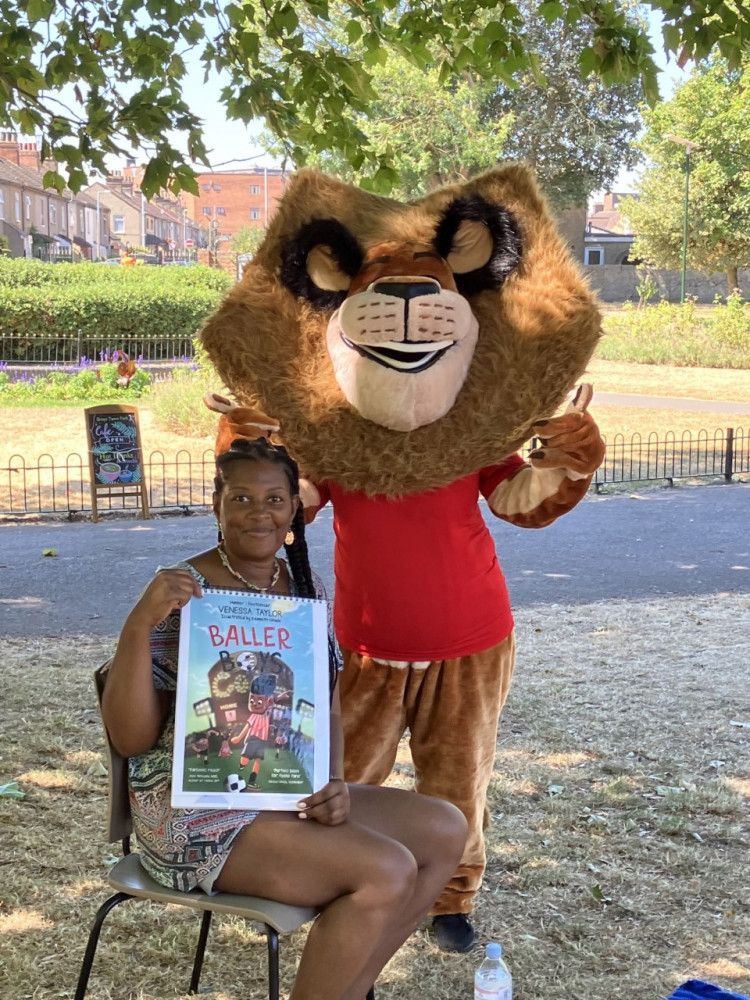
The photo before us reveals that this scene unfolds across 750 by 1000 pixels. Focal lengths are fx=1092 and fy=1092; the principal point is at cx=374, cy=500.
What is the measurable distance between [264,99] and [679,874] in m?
4.03

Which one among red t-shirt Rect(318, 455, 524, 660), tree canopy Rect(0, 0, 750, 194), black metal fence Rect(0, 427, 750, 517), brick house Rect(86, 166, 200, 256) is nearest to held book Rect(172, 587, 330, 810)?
red t-shirt Rect(318, 455, 524, 660)

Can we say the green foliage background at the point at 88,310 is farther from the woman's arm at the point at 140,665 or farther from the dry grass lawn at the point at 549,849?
→ the woman's arm at the point at 140,665

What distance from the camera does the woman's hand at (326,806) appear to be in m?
2.38

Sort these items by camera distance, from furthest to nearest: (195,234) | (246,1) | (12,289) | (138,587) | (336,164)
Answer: (195,234)
(336,164)
(12,289)
(138,587)
(246,1)

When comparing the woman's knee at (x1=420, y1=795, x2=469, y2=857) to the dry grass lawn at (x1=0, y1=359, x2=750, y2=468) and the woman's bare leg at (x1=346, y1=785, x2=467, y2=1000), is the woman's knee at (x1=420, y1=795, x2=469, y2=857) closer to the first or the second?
the woman's bare leg at (x1=346, y1=785, x2=467, y2=1000)

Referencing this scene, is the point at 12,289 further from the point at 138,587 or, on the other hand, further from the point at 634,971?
the point at 634,971

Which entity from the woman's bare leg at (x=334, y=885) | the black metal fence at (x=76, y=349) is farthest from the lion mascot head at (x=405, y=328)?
the black metal fence at (x=76, y=349)

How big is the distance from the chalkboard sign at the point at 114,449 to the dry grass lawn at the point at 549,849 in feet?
12.3

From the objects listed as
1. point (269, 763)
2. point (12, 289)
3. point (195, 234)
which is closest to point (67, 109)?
point (269, 763)

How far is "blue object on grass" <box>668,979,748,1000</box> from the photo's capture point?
8.89ft

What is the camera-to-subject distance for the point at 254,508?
2.53 meters

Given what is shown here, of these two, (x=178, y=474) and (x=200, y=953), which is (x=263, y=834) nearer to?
(x=200, y=953)

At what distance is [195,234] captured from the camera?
9850 centimetres

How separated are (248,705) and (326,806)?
285 mm
